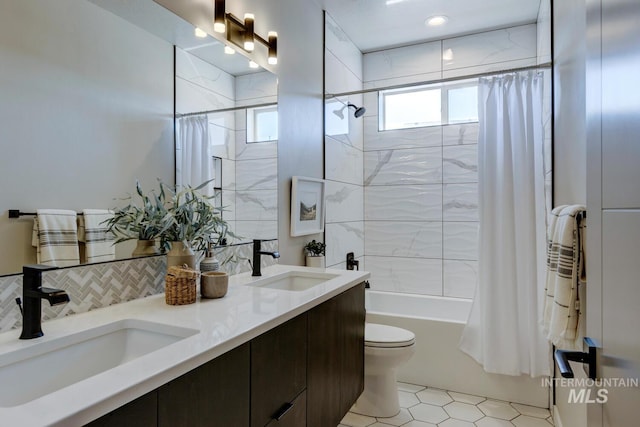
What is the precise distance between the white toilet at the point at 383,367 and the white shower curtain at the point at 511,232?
0.58m

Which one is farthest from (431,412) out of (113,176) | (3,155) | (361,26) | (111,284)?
(361,26)

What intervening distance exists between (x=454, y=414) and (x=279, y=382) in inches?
64.3

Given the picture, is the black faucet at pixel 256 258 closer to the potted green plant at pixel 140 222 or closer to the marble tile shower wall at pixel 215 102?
the marble tile shower wall at pixel 215 102

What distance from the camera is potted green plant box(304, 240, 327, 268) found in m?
2.55

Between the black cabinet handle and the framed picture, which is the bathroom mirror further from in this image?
the framed picture

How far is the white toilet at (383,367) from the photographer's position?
229 cm

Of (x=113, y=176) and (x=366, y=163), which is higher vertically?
(x=366, y=163)

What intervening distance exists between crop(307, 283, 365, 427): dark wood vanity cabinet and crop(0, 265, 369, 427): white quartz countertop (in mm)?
93

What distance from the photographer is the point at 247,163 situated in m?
2.12

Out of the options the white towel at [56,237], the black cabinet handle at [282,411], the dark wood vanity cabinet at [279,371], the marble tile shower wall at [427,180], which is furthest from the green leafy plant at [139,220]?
the marble tile shower wall at [427,180]

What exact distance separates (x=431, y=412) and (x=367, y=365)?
530mm

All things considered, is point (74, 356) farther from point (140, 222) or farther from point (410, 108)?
point (410, 108)

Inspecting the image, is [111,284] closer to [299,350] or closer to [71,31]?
[299,350]

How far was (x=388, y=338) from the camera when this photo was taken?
92.2 inches
